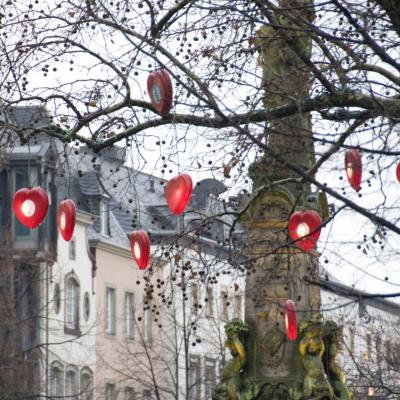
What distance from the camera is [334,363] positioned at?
948 inches

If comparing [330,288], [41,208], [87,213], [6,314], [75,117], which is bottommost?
[330,288]

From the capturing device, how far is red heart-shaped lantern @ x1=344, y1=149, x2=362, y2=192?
14477 mm

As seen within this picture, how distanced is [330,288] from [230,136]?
5278mm

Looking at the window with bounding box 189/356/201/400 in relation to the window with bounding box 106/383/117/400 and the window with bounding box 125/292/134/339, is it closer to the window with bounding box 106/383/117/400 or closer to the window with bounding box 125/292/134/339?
the window with bounding box 125/292/134/339

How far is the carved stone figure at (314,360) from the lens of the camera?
2333 centimetres

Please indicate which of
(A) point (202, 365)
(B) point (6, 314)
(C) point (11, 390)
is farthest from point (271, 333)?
(A) point (202, 365)

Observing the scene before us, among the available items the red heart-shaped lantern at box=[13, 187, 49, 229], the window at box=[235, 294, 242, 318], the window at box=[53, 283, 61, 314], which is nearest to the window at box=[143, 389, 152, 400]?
the window at box=[235, 294, 242, 318]

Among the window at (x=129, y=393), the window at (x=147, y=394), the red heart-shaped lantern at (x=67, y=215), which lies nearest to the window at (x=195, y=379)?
the window at (x=147, y=394)

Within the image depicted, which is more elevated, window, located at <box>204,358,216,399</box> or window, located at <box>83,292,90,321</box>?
window, located at <box>83,292,90,321</box>

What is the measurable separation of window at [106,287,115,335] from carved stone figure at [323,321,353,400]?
37131 mm

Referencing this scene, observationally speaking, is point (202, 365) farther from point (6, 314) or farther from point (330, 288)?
point (330, 288)

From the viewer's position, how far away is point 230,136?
17297 millimetres

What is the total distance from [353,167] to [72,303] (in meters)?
44.0

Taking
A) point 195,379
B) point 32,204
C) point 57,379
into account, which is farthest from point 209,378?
point 32,204
